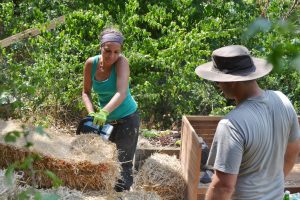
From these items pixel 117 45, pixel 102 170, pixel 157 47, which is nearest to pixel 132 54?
pixel 157 47

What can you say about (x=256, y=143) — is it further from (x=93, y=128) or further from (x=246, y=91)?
(x=93, y=128)

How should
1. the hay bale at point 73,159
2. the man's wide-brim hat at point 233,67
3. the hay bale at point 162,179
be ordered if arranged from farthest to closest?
the hay bale at point 162,179, the hay bale at point 73,159, the man's wide-brim hat at point 233,67

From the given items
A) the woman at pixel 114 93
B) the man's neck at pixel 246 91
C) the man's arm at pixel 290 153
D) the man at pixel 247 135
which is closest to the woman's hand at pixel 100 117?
the woman at pixel 114 93

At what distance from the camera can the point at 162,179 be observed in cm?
520

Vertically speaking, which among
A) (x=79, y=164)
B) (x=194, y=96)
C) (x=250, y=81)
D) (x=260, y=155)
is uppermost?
(x=250, y=81)

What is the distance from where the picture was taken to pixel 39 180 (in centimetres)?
384

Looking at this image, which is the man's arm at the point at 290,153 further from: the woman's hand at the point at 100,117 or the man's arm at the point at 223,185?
the woman's hand at the point at 100,117

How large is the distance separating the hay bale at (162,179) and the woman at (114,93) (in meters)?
0.58

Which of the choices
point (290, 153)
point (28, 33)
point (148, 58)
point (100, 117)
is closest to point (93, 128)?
point (100, 117)

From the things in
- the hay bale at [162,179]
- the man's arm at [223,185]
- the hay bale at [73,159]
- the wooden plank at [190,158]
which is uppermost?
the man's arm at [223,185]

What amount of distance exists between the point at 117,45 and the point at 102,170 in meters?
1.01

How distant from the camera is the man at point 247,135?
7.88 feet

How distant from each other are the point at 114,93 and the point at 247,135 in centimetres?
208

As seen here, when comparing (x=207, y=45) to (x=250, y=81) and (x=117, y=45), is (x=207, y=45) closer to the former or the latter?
(x=117, y=45)
